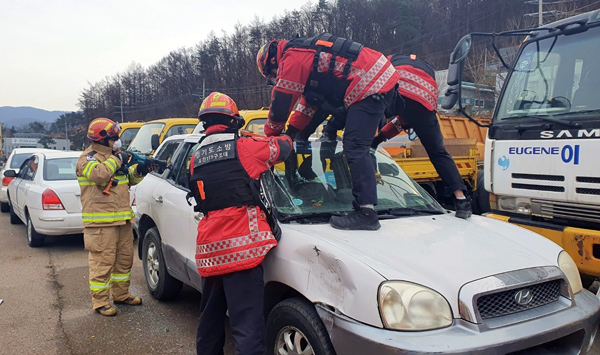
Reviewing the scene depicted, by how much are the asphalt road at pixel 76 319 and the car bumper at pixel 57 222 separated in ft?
2.49

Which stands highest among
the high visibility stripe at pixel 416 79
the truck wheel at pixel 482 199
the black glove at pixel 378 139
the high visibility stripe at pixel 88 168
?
the high visibility stripe at pixel 416 79

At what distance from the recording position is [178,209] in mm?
4125

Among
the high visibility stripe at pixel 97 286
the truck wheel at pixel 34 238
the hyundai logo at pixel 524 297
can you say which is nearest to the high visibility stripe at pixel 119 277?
the high visibility stripe at pixel 97 286

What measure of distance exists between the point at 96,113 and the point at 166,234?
289ft

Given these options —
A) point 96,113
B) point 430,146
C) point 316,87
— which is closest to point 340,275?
point 316,87

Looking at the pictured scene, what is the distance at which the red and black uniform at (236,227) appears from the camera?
2768 millimetres

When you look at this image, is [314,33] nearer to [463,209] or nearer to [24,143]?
[24,143]

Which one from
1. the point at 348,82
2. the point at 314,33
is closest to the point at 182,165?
the point at 348,82

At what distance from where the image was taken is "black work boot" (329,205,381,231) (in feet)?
9.75

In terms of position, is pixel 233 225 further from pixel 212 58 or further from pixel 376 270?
pixel 212 58

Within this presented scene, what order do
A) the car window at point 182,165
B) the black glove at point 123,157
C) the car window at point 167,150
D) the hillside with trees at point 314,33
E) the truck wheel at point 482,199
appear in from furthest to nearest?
the hillside with trees at point 314,33 → the truck wheel at point 482,199 → the car window at point 167,150 → the black glove at point 123,157 → the car window at point 182,165

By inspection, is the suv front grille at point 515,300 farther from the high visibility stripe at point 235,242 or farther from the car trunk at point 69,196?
the car trunk at point 69,196

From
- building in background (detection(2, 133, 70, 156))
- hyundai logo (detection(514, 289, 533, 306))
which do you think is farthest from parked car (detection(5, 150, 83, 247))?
building in background (detection(2, 133, 70, 156))

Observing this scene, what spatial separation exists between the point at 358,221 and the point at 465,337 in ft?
3.32
